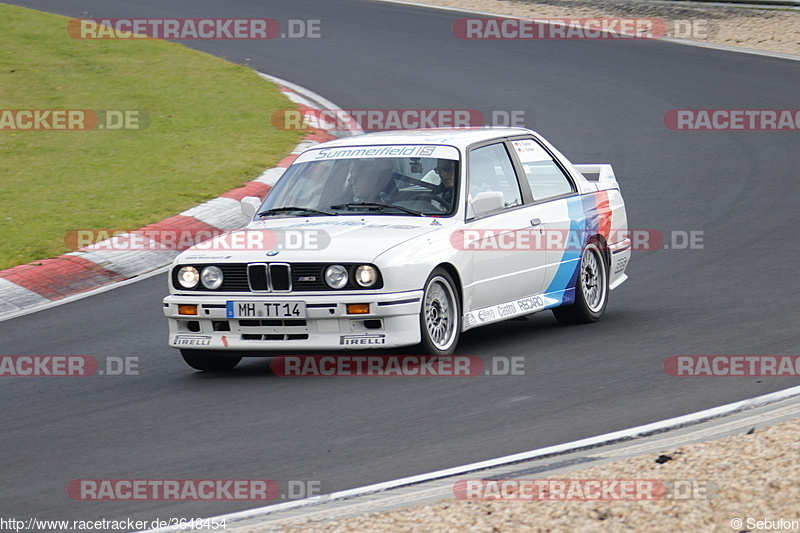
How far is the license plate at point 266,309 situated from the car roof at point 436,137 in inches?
69.2

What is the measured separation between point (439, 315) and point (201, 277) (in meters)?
1.53

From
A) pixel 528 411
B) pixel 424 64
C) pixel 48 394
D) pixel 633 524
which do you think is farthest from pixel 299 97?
pixel 633 524

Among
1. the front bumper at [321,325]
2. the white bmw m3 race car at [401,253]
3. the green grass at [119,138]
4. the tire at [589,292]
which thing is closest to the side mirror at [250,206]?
the white bmw m3 race car at [401,253]

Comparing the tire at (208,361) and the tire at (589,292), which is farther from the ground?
the tire at (589,292)

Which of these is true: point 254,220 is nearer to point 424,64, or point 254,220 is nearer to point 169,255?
point 169,255

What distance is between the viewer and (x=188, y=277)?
788 cm

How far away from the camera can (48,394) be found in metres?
7.75

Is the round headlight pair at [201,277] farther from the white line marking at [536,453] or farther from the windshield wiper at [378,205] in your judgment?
the white line marking at [536,453]

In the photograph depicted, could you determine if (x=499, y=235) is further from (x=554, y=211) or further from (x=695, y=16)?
(x=695, y=16)

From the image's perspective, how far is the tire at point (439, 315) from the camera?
7.66 m

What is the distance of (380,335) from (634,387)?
5.13 ft

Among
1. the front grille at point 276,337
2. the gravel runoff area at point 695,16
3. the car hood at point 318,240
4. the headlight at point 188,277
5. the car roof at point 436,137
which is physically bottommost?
the front grille at point 276,337

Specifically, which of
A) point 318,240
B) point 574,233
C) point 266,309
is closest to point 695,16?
point 574,233

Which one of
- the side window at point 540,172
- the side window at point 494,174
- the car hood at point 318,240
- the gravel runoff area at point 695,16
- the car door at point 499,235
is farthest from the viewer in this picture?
the gravel runoff area at point 695,16
